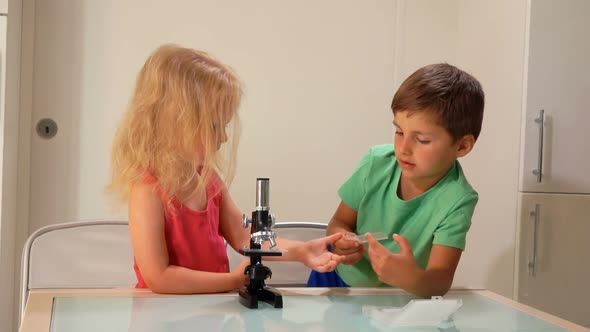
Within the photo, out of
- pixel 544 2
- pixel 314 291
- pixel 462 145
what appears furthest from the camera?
pixel 544 2

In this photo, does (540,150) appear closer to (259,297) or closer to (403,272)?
(403,272)

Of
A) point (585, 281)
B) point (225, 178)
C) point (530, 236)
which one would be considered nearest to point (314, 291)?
point (225, 178)

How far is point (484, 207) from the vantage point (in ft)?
7.29

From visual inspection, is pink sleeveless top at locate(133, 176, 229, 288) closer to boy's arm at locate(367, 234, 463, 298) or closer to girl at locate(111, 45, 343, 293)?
girl at locate(111, 45, 343, 293)

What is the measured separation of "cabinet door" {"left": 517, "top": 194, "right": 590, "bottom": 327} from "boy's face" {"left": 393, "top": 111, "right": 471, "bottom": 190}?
2.39 ft

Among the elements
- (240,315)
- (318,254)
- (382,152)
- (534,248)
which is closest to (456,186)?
(382,152)

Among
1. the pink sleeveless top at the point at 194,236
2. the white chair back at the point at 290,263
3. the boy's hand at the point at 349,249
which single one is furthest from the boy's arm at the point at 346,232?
the white chair back at the point at 290,263

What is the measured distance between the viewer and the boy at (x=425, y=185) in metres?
1.32

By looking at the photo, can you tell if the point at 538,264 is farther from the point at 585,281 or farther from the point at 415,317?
the point at 415,317

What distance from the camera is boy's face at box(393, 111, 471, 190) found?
1.34 m

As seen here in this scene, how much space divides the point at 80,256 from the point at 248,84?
2.76 ft

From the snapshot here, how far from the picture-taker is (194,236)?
1350 millimetres

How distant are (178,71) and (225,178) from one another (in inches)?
10.9

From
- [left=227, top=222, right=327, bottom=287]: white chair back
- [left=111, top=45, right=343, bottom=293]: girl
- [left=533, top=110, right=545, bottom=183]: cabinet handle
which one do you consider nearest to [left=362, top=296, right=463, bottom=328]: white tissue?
[left=111, top=45, right=343, bottom=293]: girl
